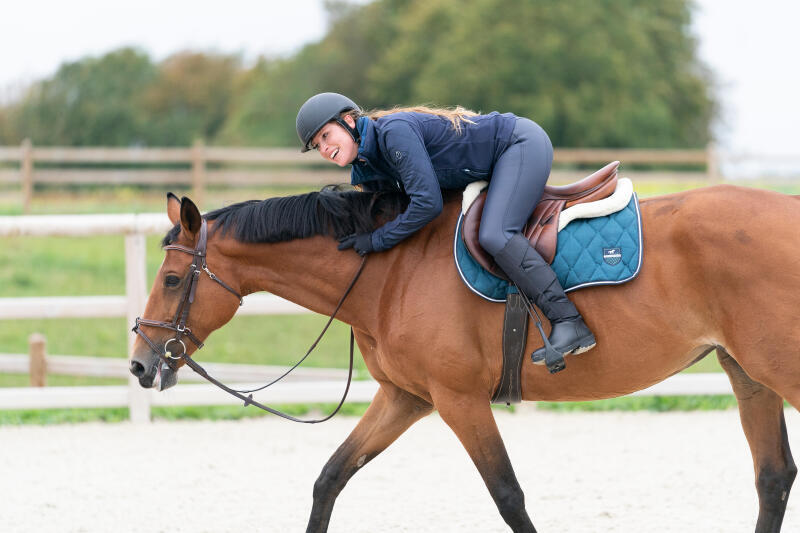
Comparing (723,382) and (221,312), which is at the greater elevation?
(221,312)

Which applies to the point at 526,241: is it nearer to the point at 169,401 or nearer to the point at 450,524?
the point at 450,524

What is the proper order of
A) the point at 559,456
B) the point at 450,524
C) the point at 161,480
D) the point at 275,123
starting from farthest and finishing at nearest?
the point at 275,123
the point at 559,456
the point at 161,480
the point at 450,524

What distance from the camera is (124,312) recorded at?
6.67m

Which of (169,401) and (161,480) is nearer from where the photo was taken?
(161,480)

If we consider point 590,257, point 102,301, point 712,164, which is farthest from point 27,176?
point 590,257

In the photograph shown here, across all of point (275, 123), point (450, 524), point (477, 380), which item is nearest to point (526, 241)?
point (477, 380)

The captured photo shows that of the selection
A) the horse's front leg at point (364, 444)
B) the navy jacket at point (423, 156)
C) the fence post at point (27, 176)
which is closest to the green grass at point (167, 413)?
the horse's front leg at point (364, 444)

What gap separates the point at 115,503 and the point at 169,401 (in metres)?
1.67

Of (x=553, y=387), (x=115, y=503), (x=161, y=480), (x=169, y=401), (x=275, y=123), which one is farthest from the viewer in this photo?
(x=275, y=123)

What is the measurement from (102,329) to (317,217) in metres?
8.07

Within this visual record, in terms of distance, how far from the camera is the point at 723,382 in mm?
7082

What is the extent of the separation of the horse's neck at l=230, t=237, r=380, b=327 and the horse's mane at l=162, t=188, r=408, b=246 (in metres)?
0.05

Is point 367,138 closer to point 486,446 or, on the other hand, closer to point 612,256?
point 612,256

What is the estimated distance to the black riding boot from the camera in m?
3.52
